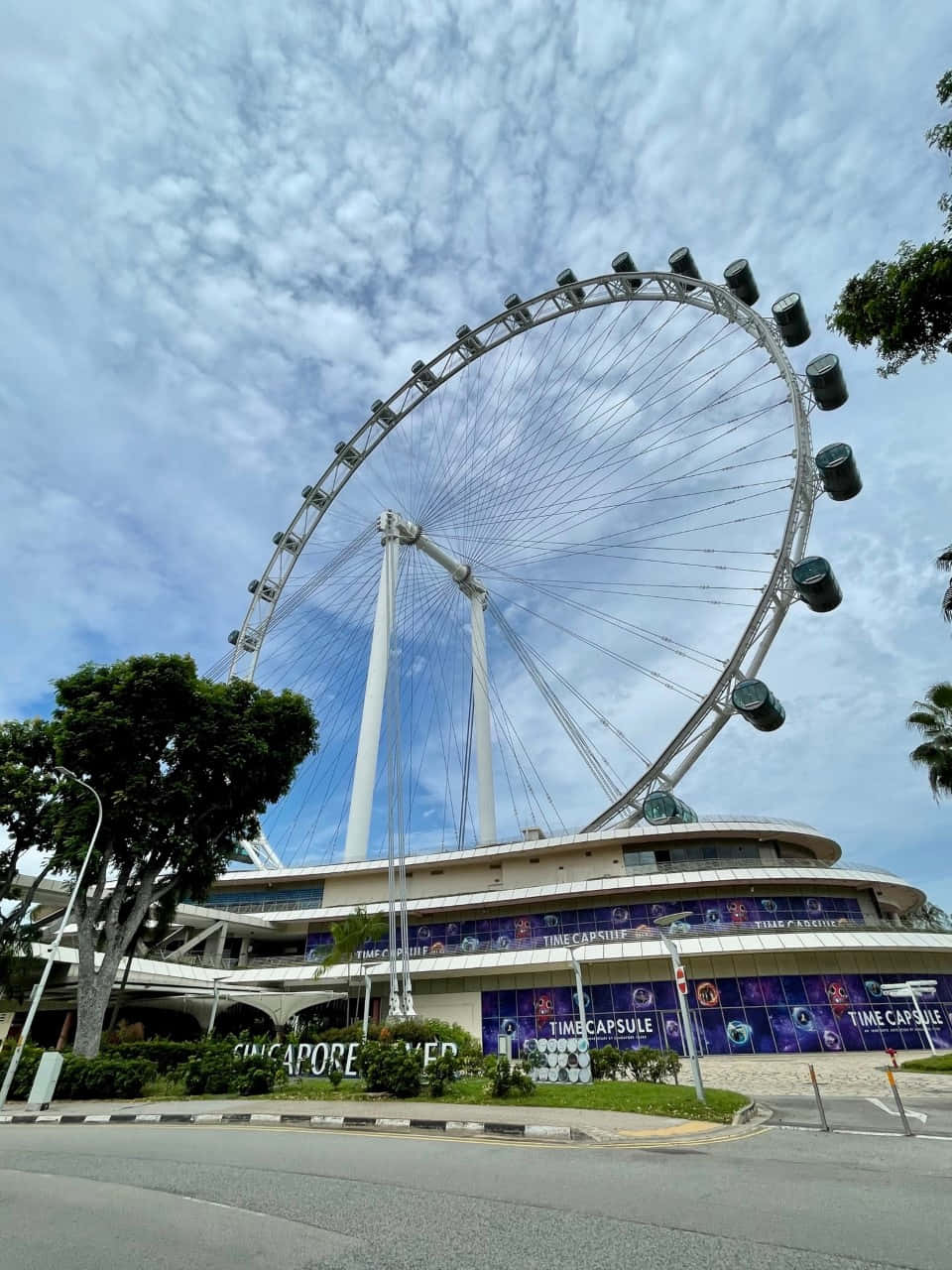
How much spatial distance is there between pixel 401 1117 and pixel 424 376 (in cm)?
4553

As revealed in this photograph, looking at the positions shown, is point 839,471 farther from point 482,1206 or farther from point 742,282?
point 482,1206

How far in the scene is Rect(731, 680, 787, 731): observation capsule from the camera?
110 ft

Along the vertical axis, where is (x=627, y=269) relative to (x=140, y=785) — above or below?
above

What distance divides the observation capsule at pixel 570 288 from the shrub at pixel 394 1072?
134 ft

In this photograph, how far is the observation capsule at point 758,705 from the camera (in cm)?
3341

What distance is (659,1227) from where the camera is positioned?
641cm

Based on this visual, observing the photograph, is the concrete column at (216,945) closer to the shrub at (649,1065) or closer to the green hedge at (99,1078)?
the green hedge at (99,1078)

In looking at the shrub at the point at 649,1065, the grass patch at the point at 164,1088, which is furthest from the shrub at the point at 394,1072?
the grass patch at the point at 164,1088

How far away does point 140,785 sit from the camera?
91.0 feet

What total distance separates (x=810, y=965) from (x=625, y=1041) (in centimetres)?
1001

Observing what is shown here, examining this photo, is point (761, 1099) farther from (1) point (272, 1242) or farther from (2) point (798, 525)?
(2) point (798, 525)

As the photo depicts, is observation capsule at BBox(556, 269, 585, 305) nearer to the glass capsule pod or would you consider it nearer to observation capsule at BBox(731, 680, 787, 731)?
the glass capsule pod

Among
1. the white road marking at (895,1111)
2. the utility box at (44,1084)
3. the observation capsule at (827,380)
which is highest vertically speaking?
the observation capsule at (827,380)

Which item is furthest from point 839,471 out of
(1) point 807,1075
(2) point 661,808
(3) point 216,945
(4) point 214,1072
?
(3) point 216,945
